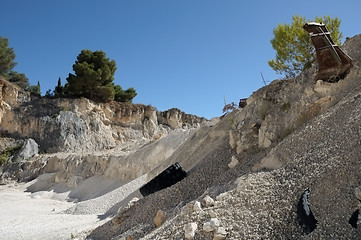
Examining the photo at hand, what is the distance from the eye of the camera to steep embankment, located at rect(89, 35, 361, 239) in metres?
3.88

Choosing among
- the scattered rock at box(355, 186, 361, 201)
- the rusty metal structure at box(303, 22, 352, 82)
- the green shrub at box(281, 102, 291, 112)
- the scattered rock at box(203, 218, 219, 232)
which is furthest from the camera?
the green shrub at box(281, 102, 291, 112)

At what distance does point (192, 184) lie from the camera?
729 centimetres

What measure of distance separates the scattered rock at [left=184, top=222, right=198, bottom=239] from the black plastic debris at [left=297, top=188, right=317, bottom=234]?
4.66 feet

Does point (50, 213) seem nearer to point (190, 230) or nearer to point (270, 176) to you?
point (190, 230)

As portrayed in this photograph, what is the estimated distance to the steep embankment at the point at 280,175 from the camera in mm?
3879

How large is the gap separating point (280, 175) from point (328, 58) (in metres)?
3.68

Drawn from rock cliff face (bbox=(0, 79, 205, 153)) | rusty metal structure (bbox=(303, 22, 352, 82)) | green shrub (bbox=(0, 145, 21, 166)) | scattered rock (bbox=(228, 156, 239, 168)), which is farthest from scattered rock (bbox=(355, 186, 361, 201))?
green shrub (bbox=(0, 145, 21, 166))

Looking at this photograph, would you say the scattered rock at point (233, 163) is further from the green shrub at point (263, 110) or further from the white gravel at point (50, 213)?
the white gravel at point (50, 213)

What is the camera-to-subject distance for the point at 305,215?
12.5 feet

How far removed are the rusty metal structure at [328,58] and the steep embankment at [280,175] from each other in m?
0.19

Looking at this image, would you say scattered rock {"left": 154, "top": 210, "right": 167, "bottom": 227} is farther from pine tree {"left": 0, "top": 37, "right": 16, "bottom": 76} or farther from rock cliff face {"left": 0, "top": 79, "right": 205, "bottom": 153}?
pine tree {"left": 0, "top": 37, "right": 16, "bottom": 76}

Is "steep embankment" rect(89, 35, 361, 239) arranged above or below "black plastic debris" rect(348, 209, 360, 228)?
above

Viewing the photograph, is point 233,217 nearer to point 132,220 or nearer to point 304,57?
point 132,220

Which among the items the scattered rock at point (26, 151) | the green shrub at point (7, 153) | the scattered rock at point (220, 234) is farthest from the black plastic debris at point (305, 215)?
the green shrub at point (7, 153)
